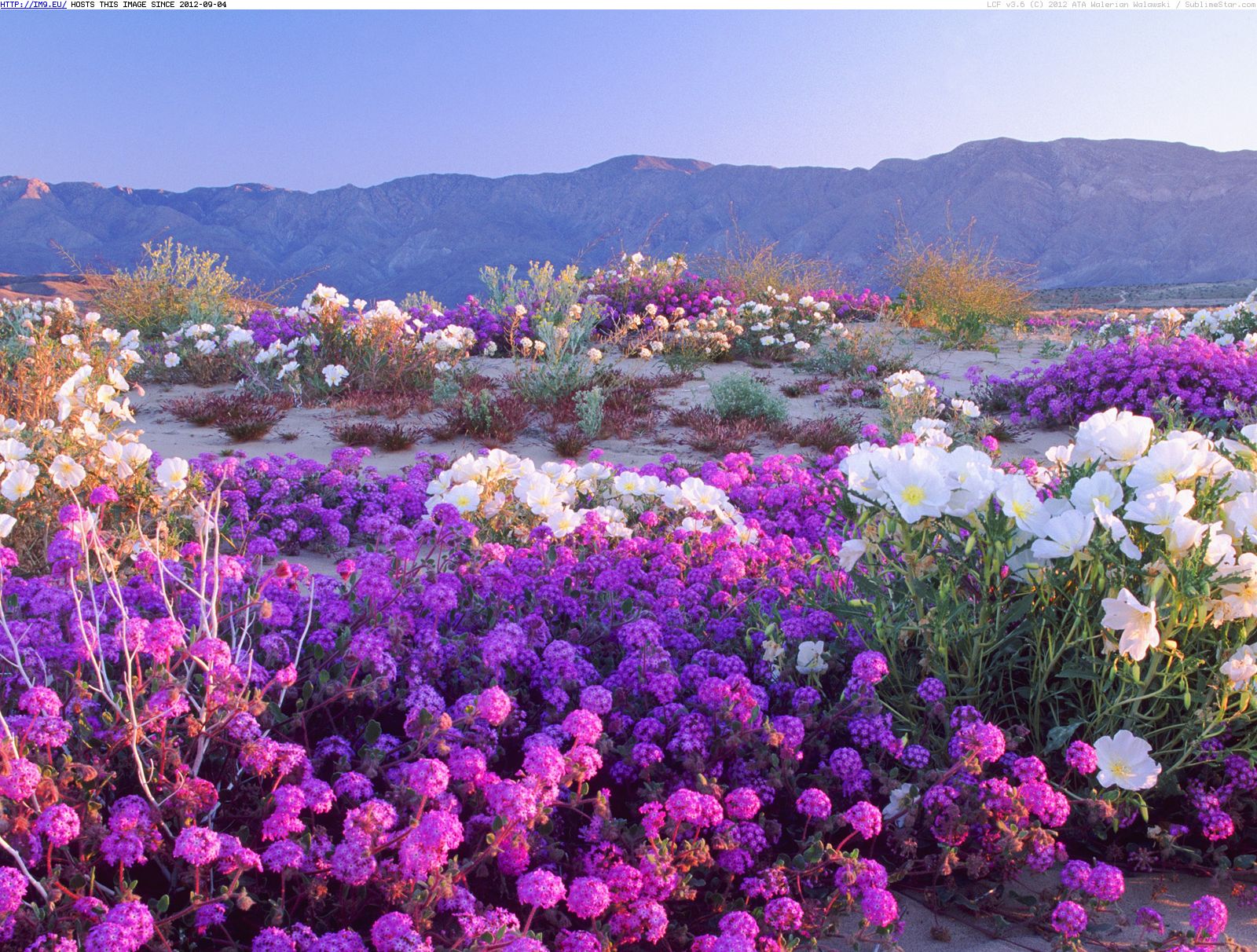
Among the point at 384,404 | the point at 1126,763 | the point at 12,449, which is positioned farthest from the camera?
the point at 384,404

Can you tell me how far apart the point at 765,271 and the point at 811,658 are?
14055mm

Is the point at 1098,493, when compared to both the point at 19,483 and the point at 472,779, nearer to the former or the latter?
the point at 472,779

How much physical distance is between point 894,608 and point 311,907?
168 centimetres

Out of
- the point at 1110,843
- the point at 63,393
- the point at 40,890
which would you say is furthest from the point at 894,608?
the point at 63,393

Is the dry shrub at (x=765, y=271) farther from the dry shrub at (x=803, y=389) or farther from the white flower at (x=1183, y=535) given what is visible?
the white flower at (x=1183, y=535)

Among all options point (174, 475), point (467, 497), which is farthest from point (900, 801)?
point (174, 475)

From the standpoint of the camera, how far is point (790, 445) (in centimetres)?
756

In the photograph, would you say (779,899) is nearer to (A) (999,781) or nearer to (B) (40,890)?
(A) (999,781)

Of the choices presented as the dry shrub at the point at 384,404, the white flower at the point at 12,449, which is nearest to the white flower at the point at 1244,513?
the white flower at the point at 12,449

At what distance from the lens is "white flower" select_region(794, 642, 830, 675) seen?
Result: 8.75 feet

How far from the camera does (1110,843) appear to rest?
2375 mm

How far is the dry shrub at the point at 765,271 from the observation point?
15.4 meters

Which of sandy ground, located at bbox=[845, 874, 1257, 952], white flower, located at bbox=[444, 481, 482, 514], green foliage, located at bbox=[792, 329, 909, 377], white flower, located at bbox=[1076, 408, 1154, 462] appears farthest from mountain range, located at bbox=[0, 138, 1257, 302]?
sandy ground, located at bbox=[845, 874, 1257, 952]

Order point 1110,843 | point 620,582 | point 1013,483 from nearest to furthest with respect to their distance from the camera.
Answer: point 1013,483 → point 1110,843 → point 620,582
